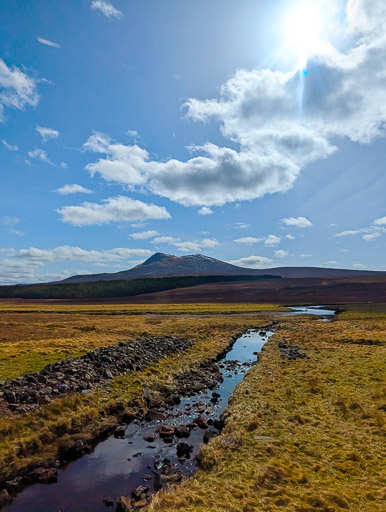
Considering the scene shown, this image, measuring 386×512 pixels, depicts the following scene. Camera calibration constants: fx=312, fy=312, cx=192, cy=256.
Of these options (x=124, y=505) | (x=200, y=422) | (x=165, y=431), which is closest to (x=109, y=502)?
(x=124, y=505)

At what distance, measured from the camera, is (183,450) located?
52.1 feet

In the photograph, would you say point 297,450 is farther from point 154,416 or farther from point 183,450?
point 154,416

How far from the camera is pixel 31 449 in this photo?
52.1ft

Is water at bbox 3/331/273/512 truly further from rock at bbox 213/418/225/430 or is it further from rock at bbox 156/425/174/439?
rock at bbox 156/425/174/439

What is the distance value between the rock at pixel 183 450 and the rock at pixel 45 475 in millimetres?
5727

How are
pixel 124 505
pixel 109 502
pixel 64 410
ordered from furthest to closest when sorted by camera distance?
1. pixel 64 410
2. pixel 109 502
3. pixel 124 505

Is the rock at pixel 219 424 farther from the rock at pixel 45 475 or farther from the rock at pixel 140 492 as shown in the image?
the rock at pixel 45 475

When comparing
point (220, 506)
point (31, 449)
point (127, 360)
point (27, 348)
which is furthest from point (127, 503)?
point (27, 348)

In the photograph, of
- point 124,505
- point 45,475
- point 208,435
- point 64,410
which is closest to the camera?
point 124,505

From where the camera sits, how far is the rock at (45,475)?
45.1ft

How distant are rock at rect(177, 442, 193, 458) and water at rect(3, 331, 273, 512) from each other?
23 cm

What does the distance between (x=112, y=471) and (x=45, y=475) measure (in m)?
2.93

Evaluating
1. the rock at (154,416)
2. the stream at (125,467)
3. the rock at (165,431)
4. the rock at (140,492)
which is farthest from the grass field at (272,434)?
the rock at (165,431)

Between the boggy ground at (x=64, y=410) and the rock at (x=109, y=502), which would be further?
the boggy ground at (x=64, y=410)
